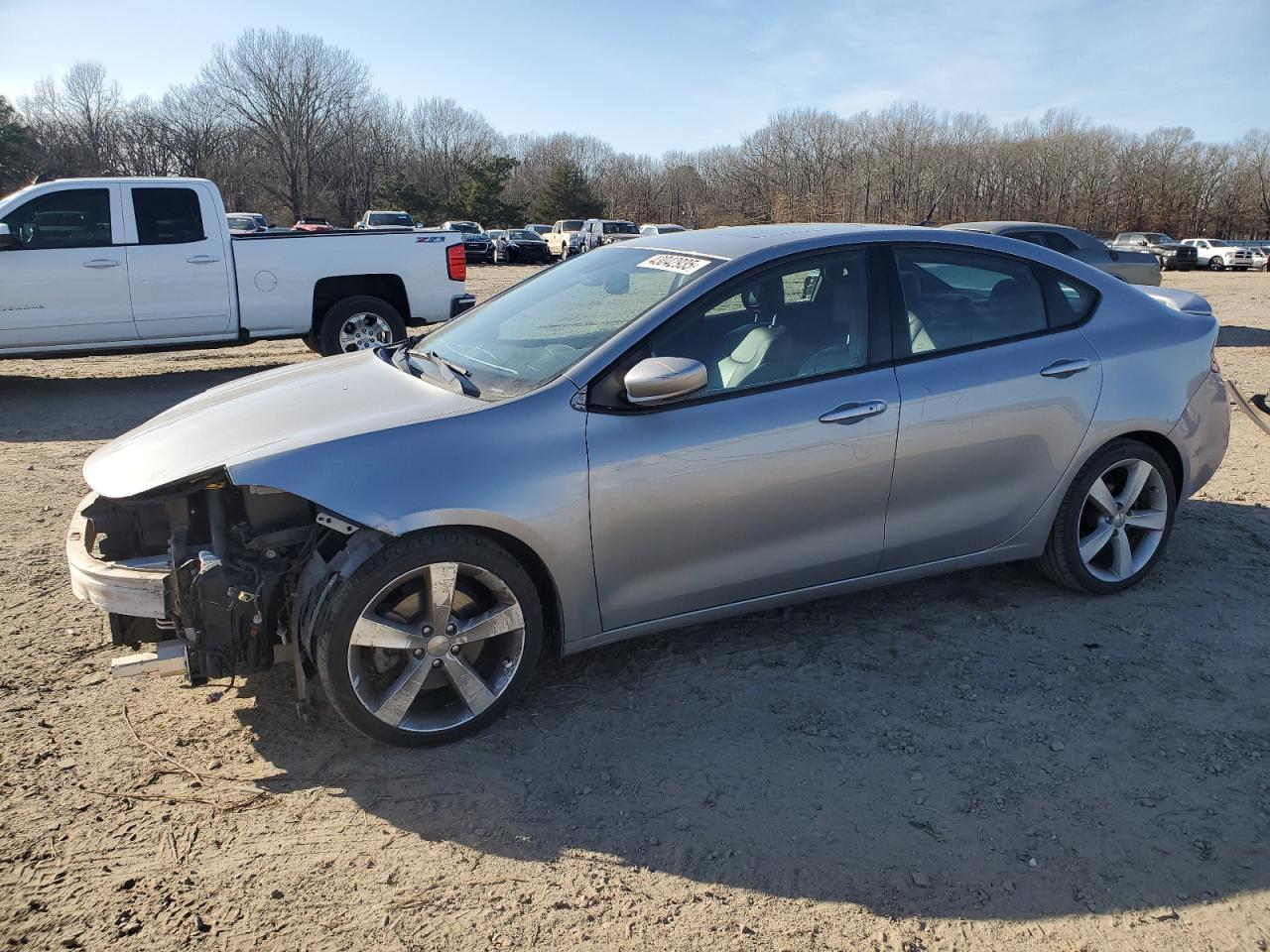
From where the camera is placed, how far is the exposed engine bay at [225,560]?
295 centimetres

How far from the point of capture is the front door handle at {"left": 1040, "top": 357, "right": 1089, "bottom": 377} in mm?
3854

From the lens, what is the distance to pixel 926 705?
3.38m

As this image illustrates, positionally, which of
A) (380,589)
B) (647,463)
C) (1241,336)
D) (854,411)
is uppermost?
(854,411)

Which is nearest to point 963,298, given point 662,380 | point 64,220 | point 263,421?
point 662,380

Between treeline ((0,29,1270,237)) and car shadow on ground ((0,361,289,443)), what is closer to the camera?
car shadow on ground ((0,361,289,443))

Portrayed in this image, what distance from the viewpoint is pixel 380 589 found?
9.52 feet

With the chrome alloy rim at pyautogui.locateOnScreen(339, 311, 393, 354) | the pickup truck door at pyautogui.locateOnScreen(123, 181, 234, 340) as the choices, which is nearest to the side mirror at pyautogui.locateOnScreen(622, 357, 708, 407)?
the chrome alloy rim at pyautogui.locateOnScreen(339, 311, 393, 354)

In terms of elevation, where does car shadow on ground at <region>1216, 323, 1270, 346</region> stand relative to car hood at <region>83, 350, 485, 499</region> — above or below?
below

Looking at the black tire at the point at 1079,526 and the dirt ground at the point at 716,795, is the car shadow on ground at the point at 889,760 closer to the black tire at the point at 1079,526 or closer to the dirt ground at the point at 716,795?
the dirt ground at the point at 716,795

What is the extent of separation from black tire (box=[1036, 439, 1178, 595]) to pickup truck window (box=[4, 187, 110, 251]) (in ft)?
30.0

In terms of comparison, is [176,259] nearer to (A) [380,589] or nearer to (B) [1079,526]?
(A) [380,589]

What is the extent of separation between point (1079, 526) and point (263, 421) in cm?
348

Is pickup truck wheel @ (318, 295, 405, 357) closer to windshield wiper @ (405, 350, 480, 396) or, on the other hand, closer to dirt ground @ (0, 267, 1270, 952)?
dirt ground @ (0, 267, 1270, 952)

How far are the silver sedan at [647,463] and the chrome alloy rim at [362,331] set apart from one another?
247 inches
